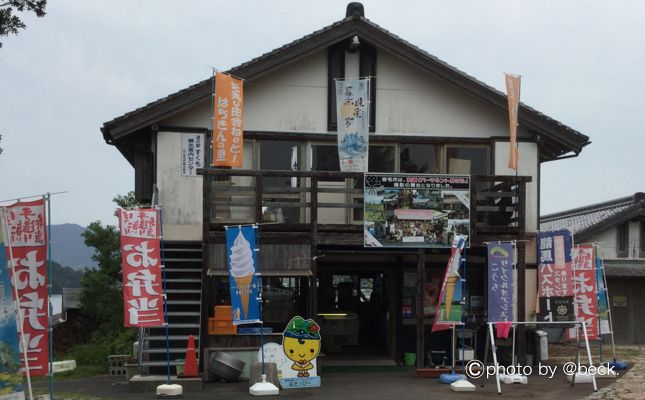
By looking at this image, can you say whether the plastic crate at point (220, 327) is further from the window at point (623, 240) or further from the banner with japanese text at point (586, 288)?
the window at point (623, 240)

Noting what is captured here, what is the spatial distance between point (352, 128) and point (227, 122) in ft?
8.56

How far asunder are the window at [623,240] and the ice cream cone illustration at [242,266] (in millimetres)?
15771

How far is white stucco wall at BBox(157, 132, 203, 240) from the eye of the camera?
16906mm

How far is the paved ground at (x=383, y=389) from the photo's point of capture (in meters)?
13.1

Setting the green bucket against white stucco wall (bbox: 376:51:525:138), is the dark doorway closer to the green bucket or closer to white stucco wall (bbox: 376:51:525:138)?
the green bucket

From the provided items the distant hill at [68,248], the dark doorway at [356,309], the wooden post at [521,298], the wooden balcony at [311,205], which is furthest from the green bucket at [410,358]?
the distant hill at [68,248]

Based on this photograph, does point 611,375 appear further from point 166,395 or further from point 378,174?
point 166,395

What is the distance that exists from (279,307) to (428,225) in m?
4.24

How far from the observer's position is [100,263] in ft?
80.1

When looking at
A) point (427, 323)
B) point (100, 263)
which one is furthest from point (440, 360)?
point (100, 263)

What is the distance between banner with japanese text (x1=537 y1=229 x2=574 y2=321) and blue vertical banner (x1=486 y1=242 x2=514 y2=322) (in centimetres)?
82

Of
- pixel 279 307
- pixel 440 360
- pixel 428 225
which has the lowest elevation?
pixel 440 360

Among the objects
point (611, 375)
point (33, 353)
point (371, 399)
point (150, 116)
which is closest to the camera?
point (33, 353)

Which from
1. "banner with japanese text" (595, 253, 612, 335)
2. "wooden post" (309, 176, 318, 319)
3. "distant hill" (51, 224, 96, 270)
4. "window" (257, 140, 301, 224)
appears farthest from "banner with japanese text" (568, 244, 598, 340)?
"distant hill" (51, 224, 96, 270)
